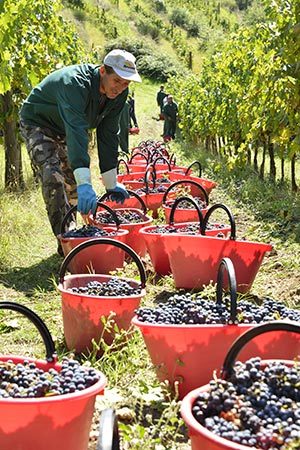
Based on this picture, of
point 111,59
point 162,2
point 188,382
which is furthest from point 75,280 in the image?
point 162,2

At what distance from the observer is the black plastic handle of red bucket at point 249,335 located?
1.74 metres

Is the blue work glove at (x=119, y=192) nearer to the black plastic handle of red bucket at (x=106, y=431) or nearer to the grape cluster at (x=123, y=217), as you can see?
the grape cluster at (x=123, y=217)

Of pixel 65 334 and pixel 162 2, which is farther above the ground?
pixel 162 2

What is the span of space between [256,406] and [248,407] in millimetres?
40

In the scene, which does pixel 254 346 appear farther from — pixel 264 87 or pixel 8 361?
pixel 264 87

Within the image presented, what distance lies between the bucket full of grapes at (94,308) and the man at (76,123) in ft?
3.06

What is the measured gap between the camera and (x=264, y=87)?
7.17 m

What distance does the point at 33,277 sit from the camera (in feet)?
15.0

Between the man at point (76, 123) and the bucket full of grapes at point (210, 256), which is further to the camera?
the man at point (76, 123)

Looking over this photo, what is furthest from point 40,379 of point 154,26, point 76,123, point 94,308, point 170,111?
point 154,26

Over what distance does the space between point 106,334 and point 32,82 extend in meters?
4.85

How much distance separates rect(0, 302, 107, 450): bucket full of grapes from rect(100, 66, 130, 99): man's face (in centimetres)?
242

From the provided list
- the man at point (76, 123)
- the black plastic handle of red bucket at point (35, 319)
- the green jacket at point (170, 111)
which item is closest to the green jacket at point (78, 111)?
the man at point (76, 123)

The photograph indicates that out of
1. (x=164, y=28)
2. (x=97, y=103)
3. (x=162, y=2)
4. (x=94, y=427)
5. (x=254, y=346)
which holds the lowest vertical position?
(x=94, y=427)
